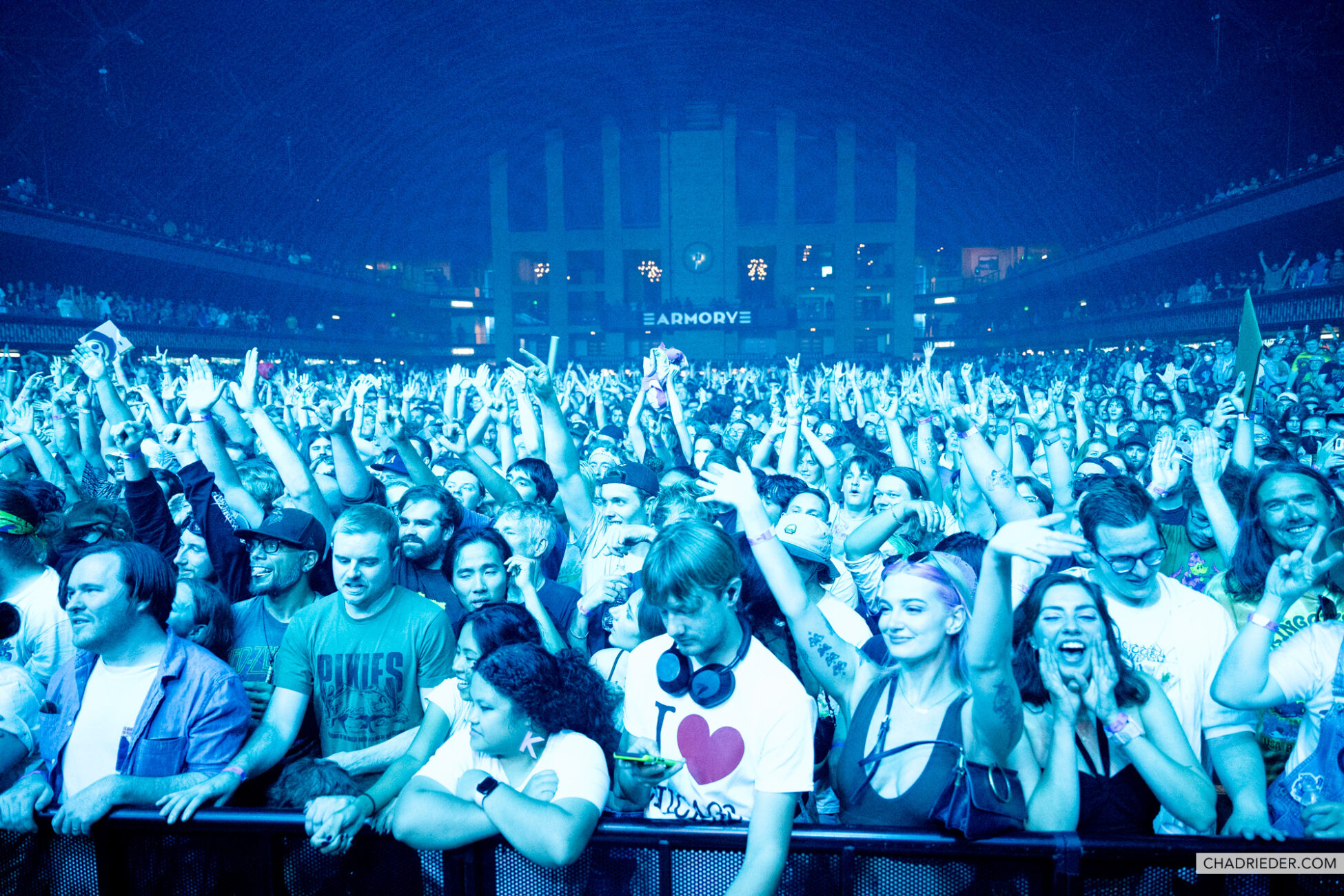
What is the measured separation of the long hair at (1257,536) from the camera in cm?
298

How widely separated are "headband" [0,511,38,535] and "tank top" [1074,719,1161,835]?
3511 millimetres

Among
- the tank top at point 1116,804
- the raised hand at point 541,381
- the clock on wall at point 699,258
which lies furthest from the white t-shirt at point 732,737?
the clock on wall at point 699,258

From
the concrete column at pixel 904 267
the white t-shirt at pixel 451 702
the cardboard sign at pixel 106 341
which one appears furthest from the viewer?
the concrete column at pixel 904 267

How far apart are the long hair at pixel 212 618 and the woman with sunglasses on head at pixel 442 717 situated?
3.32 feet

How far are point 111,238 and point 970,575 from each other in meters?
26.5

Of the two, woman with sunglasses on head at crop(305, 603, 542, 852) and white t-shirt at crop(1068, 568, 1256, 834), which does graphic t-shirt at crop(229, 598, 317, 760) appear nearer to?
woman with sunglasses on head at crop(305, 603, 542, 852)

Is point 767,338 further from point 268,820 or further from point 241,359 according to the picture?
point 268,820

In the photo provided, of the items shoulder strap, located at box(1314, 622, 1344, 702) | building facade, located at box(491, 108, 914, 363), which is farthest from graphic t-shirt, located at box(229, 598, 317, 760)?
building facade, located at box(491, 108, 914, 363)

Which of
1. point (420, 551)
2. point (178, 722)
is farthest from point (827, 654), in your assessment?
point (420, 551)

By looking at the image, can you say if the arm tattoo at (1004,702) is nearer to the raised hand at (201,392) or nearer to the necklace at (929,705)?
the necklace at (929,705)

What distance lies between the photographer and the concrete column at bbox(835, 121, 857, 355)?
43.9 meters

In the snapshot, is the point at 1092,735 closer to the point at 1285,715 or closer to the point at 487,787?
the point at 1285,715

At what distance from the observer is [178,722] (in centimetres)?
238

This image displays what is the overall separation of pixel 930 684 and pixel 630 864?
86 cm
